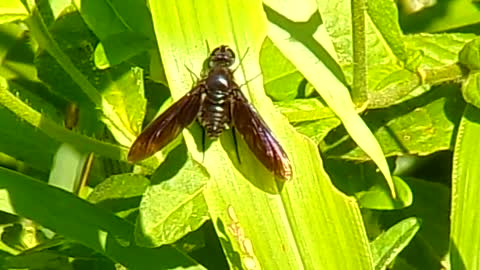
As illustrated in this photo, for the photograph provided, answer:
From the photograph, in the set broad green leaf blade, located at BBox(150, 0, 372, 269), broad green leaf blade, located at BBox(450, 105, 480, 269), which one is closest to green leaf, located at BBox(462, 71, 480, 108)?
broad green leaf blade, located at BBox(450, 105, 480, 269)

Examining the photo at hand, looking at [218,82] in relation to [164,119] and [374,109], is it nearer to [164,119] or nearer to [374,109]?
[164,119]

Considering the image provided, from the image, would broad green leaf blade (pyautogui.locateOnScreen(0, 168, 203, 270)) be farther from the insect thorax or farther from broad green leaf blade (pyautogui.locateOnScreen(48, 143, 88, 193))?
the insect thorax

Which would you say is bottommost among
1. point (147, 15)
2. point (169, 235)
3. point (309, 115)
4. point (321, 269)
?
point (321, 269)

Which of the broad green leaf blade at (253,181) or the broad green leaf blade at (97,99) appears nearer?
the broad green leaf blade at (253,181)

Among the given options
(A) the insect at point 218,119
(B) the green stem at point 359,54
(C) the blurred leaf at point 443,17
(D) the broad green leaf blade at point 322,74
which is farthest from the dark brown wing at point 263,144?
(C) the blurred leaf at point 443,17

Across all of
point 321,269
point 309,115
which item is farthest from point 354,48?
point 321,269

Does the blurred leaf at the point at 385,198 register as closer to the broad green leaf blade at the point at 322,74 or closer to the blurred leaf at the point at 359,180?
the blurred leaf at the point at 359,180
